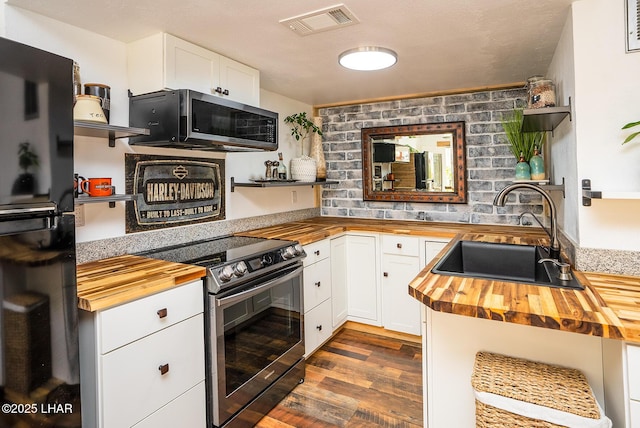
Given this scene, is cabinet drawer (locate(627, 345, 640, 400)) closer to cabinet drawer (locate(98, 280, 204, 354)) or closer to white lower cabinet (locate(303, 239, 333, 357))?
cabinet drawer (locate(98, 280, 204, 354))

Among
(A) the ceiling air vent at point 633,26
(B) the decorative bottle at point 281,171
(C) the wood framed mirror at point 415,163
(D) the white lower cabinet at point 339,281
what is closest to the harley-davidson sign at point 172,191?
(B) the decorative bottle at point 281,171

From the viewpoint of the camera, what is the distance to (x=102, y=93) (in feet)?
6.01

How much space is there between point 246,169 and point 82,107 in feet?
4.56

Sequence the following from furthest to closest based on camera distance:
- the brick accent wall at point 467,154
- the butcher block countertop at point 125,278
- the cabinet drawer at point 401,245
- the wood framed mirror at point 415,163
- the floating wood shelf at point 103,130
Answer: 1. the wood framed mirror at point 415,163
2. the brick accent wall at point 467,154
3. the cabinet drawer at point 401,245
4. the floating wood shelf at point 103,130
5. the butcher block countertop at point 125,278

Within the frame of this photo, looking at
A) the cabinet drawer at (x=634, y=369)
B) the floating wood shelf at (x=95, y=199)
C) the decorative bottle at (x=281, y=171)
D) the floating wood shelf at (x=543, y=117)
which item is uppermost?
the floating wood shelf at (x=543, y=117)

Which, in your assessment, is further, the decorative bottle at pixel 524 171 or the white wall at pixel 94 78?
the decorative bottle at pixel 524 171

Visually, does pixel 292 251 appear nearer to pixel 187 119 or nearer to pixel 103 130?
pixel 187 119

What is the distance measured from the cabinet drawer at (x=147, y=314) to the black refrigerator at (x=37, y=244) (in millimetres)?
129

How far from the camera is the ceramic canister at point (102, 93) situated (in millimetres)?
1797

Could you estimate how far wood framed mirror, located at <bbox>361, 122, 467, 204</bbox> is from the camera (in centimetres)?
332

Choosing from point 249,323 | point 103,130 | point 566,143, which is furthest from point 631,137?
point 103,130

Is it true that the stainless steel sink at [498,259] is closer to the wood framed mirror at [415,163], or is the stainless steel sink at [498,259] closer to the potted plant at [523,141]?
the potted plant at [523,141]

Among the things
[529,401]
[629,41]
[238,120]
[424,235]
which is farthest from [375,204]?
[529,401]

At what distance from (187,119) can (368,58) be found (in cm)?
116
